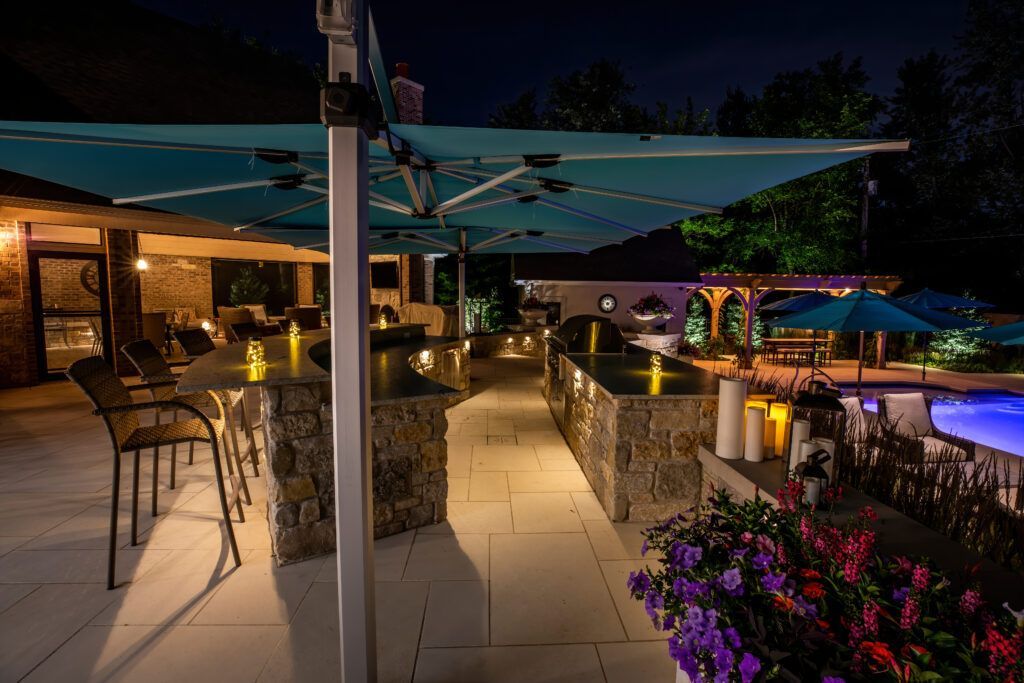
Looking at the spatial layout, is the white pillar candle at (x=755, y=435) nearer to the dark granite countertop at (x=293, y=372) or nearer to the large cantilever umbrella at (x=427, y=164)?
the large cantilever umbrella at (x=427, y=164)

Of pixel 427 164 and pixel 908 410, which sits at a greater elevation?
pixel 427 164

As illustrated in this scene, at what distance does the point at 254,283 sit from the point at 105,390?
17407 mm

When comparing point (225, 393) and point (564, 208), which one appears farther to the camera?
point (225, 393)

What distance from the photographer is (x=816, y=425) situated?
2.59 m

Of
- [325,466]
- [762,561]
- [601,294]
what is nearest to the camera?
[762,561]

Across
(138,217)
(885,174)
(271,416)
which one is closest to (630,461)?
(271,416)

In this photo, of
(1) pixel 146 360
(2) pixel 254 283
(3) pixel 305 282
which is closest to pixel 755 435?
(1) pixel 146 360

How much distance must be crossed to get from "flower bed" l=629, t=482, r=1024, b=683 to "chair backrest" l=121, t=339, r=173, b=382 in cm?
450

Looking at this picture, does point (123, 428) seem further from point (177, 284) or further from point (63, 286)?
point (177, 284)

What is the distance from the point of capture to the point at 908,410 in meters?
5.63

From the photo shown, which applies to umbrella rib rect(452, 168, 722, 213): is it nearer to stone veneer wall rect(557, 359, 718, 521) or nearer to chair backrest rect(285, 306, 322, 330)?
stone veneer wall rect(557, 359, 718, 521)

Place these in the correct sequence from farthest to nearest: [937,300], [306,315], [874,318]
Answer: [306,315]
[937,300]
[874,318]

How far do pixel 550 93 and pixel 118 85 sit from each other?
Answer: 842 inches

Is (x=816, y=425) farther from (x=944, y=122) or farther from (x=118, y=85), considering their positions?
(x=944, y=122)
